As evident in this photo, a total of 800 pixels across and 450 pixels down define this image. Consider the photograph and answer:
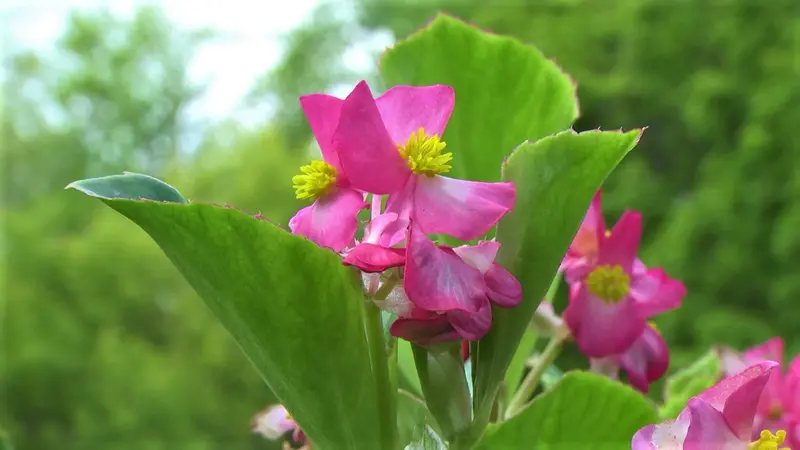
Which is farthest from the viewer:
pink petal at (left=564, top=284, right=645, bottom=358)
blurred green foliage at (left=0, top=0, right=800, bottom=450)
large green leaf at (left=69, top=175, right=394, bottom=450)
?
blurred green foliage at (left=0, top=0, right=800, bottom=450)

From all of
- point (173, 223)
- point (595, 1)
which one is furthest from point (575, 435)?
point (595, 1)

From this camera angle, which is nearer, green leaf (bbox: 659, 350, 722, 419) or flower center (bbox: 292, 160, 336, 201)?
flower center (bbox: 292, 160, 336, 201)


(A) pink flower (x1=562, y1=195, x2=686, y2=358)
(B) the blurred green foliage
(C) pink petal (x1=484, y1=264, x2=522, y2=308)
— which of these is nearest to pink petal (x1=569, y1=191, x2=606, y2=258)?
A: (A) pink flower (x1=562, y1=195, x2=686, y2=358)

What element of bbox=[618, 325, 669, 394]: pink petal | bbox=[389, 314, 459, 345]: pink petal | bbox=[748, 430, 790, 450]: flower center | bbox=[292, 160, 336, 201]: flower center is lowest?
bbox=[618, 325, 669, 394]: pink petal

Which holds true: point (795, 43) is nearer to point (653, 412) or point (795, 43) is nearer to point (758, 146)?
point (758, 146)

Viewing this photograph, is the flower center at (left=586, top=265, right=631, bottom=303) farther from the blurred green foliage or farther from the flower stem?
the blurred green foliage

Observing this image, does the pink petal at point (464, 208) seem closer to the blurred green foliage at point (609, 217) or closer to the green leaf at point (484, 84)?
the green leaf at point (484, 84)
